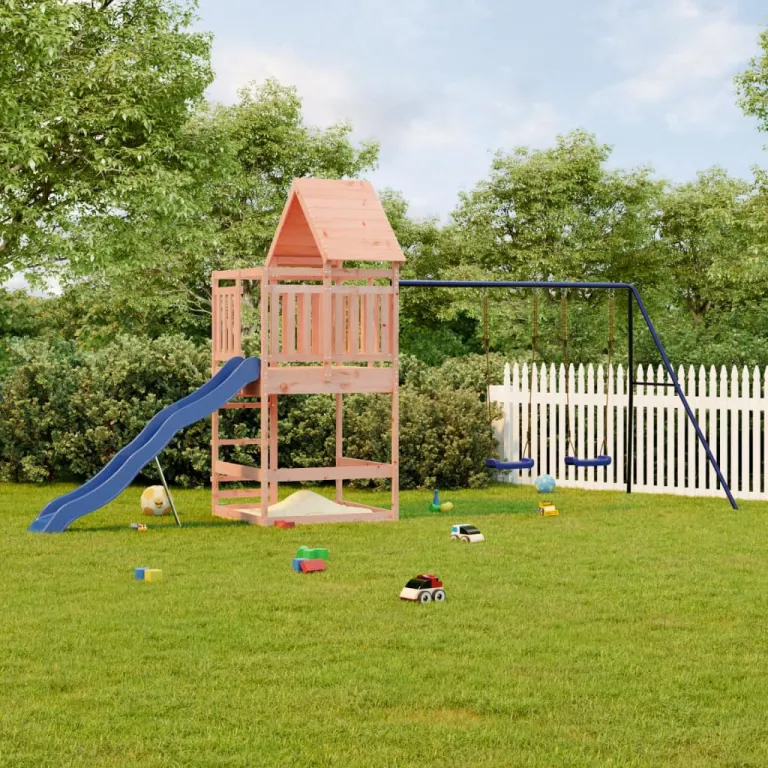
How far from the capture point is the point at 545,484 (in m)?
14.4

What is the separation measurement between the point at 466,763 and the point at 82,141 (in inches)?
847

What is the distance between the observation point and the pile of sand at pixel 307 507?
11633 millimetres

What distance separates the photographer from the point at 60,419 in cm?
1512

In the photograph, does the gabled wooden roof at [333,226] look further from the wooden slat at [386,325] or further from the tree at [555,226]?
the tree at [555,226]

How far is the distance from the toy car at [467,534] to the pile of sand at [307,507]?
1.76m

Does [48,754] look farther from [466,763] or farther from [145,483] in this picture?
[145,483]

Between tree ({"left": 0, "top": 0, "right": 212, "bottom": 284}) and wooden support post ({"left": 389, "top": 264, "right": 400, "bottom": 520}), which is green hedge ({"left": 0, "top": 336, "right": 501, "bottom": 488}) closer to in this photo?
wooden support post ({"left": 389, "top": 264, "right": 400, "bottom": 520})

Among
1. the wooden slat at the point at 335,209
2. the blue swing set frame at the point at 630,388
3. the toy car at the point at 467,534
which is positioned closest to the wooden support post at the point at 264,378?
the wooden slat at the point at 335,209

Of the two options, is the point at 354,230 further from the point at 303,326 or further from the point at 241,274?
the point at 241,274

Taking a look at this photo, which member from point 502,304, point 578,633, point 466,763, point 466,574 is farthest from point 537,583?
point 502,304

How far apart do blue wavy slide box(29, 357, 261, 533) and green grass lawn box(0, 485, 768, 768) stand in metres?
0.34

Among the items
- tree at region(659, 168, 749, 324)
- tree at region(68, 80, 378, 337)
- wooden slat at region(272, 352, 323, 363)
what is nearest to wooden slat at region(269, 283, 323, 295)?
wooden slat at region(272, 352, 323, 363)

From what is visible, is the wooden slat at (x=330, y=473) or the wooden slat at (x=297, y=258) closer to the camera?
the wooden slat at (x=330, y=473)

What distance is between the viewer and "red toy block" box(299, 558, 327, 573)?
8508 millimetres
